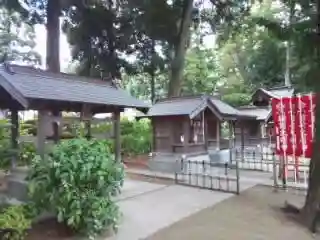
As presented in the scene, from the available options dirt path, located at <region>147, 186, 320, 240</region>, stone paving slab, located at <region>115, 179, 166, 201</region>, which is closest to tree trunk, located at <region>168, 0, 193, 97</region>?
stone paving slab, located at <region>115, 179, 166, 201</region>

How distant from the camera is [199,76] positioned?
32312mm

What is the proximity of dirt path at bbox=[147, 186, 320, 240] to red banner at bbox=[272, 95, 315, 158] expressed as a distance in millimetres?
2742

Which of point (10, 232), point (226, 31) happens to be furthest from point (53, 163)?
point (226, 31)

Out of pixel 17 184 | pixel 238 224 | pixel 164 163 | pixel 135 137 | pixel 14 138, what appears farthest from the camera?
pixel 135 137

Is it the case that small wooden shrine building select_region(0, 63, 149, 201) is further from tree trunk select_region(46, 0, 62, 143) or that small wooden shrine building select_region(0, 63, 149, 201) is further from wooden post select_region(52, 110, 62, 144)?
tree trunk select_region(46, 0, 62, 143)

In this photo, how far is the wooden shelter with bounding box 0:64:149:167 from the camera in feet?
27.8

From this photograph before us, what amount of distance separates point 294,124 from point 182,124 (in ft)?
18.1

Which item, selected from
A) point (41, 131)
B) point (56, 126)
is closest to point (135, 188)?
point (56, 126)

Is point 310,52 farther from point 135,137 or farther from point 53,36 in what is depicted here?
point 53,36

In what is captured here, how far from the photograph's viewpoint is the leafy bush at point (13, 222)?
5.36m

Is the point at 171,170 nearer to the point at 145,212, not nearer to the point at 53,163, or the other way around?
the point at 145,212

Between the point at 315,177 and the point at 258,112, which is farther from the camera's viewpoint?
the point at 258,112

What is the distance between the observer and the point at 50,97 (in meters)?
8.73

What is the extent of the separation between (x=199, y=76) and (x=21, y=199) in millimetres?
25367
